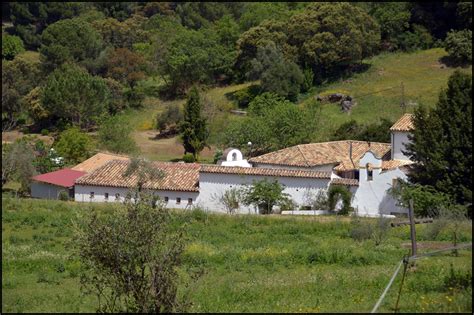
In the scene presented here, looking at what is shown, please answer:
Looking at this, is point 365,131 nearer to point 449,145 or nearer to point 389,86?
point 389,86

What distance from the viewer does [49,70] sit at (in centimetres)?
6488

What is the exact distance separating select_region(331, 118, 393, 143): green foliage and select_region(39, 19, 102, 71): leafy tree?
2596cm

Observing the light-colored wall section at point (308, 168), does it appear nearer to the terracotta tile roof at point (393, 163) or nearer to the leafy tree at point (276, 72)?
the terracotta tile roof at point (393, 163)

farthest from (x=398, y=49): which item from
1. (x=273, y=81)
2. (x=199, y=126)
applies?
(x=199, y=126)

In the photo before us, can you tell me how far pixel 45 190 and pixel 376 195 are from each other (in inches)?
638

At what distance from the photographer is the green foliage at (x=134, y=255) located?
13609mm

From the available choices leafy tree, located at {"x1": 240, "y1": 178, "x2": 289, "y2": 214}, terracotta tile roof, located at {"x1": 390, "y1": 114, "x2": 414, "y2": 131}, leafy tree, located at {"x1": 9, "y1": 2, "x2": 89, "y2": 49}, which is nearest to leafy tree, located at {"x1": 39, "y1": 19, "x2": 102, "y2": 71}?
leafy tree, located at {"x1": 9, "y1": 2, "x2": 89, "y2": 49}

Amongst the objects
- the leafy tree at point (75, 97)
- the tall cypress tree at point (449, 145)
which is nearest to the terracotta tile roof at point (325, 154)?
the tall cypress tree at point (449, 145)

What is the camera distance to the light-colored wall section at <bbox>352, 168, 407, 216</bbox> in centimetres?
3434

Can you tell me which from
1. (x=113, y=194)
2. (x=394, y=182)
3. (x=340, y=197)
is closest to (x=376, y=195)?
(x=394, y=182)

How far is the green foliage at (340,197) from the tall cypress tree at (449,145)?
2.74m

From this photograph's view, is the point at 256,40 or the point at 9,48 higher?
the point at 9,48

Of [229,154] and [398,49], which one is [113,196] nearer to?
[229,154]

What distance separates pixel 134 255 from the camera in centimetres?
1370
